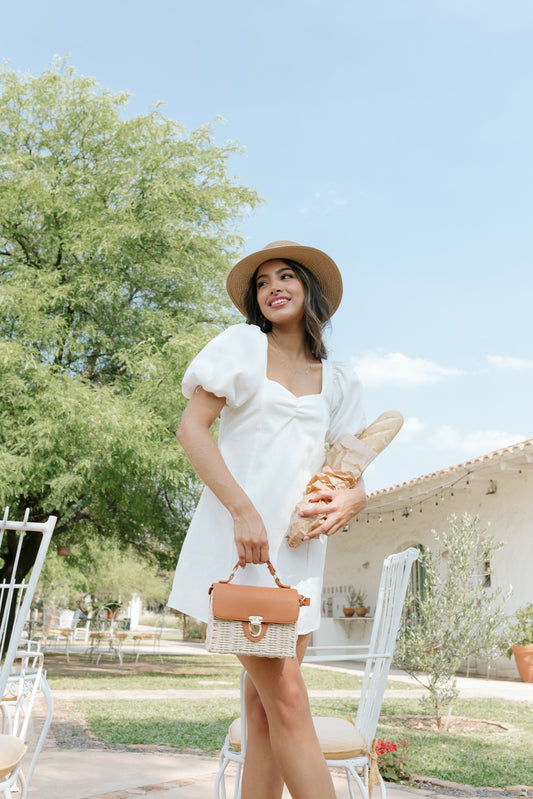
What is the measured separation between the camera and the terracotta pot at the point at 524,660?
9773 mm

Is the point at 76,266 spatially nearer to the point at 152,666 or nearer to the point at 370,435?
the point at 152,666

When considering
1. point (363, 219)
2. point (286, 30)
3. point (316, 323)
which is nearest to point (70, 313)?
point (286, 30)

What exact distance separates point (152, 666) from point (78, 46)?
10041 mm

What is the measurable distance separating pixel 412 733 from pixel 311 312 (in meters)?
4.40

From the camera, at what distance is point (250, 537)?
1.37 metres

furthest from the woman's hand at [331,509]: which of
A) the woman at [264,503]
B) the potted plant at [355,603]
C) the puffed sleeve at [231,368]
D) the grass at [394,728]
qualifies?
the potted plant at [355,603]

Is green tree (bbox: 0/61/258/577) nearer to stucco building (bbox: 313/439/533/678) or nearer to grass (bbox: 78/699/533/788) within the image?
grass (bbox: 78/699/533/788)

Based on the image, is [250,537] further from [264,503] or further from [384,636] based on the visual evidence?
[384,636]

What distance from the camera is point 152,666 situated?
11.9m

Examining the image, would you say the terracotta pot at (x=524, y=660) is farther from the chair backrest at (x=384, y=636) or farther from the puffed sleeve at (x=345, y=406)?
the puffed sleeve at (x=345, y=406)

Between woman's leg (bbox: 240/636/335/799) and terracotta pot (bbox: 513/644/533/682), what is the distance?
9377 mm

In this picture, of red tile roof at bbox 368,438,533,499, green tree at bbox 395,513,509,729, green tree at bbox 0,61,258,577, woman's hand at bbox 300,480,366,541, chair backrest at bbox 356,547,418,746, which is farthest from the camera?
red tile roof at bbox 368,438,533,499

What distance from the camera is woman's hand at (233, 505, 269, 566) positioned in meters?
1.38

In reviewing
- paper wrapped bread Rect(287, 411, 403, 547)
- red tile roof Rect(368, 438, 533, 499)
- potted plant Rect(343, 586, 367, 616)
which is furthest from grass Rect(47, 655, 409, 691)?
paper wrapped bread Rect(287, 411, 403, 547)
